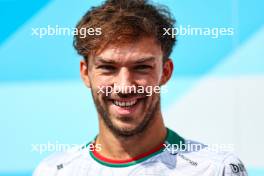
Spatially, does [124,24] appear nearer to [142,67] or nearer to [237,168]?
[142,67]

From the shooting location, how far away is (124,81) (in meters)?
1.92

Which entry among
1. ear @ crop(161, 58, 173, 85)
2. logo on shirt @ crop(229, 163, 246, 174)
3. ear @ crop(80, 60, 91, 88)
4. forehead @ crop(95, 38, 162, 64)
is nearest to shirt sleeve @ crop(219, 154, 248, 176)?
logo on shirt @ crop(229, 163, 246, 174)

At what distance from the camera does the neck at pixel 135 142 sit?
200cm

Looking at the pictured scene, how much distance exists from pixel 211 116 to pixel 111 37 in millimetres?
614

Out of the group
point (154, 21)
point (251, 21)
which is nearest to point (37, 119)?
point (154, 21)

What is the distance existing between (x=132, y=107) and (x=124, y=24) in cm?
35

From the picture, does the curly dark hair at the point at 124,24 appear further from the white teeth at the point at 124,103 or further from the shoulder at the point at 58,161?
the shoulder at the point at 58,161

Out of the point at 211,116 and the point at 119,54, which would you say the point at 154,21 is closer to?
the point at 119,54

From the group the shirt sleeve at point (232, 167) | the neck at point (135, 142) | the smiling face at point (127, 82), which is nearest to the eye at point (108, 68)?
the smiling face at point (127, 82)

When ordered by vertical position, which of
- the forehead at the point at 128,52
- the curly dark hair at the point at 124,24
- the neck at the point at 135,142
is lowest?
the neck at the point at 135,142

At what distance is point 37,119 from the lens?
7.42 ft

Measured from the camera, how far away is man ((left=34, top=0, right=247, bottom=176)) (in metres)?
1.94

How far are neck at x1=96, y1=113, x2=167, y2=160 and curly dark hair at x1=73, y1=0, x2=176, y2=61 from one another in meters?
0.32

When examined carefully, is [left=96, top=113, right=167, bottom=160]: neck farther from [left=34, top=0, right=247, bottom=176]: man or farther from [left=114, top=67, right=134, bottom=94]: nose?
[left=114, top=67, right=134, bottom=94]: nose
